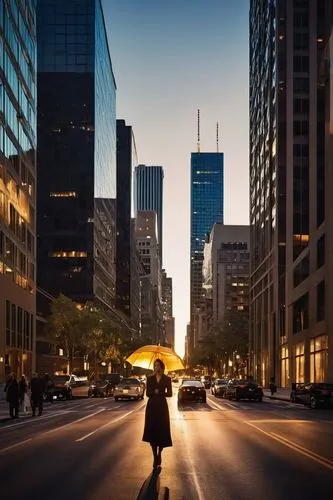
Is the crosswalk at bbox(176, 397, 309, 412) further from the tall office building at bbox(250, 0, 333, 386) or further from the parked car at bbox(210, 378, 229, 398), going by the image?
the tall office building at bbox(250, 0, 333, 386)

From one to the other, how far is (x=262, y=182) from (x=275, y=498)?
381 feet

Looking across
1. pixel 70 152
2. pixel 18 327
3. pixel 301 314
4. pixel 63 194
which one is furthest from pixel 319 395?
pixel 70 152

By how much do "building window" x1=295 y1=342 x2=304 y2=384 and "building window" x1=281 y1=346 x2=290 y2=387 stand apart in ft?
24.7

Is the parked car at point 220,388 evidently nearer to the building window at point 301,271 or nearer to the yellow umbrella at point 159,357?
the building window at point 301,271

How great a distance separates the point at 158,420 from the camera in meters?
14.4

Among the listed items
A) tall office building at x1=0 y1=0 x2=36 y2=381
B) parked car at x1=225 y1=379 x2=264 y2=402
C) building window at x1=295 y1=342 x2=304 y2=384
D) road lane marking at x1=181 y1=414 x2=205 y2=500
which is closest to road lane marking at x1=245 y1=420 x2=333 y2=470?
road lane marking at x1=181 y1=414 x2=205 y2=500

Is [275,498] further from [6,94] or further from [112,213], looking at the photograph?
[112,213]

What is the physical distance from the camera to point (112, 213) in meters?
171

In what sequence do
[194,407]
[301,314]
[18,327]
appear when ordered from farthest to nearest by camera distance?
[301,314], [18,327], [194,407]

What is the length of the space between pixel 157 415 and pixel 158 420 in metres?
0.10

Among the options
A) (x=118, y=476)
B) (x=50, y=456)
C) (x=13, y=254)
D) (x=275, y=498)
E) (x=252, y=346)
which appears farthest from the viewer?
(x=252, y=346)

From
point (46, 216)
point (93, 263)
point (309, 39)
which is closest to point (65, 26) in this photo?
point (46, 216)

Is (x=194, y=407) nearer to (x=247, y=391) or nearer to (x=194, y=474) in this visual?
(x=247, y=391)

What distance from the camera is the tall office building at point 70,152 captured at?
459ft
